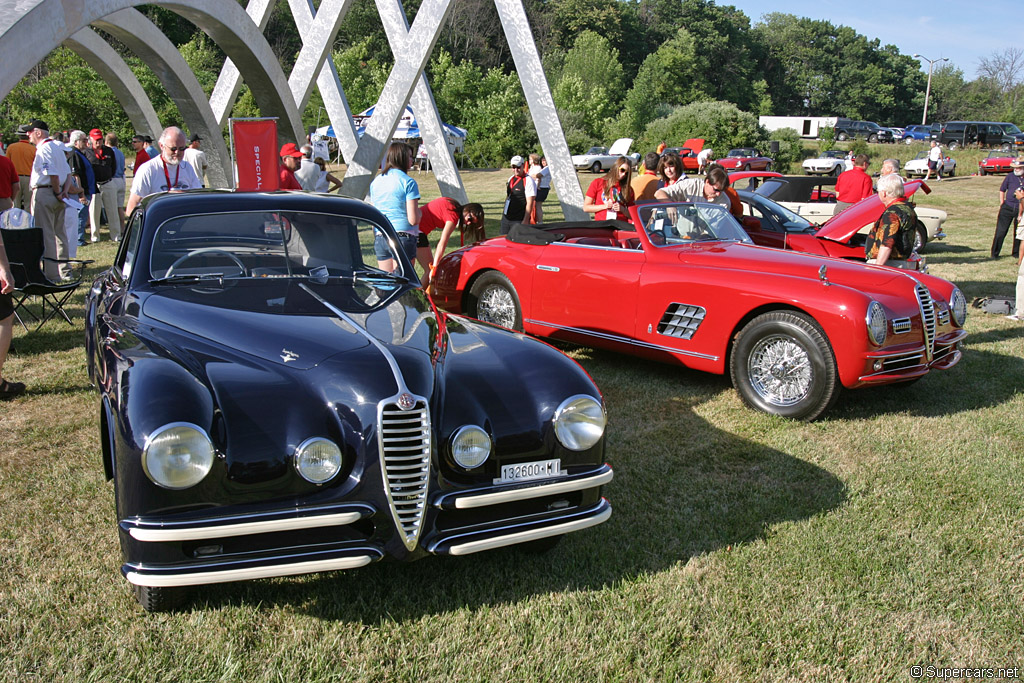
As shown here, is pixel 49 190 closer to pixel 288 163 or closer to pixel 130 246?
pixel 288 163

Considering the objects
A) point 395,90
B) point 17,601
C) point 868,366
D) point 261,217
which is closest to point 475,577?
point 17,601

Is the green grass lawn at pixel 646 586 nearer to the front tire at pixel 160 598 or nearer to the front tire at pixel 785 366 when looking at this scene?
the front tire at pixel 160 598

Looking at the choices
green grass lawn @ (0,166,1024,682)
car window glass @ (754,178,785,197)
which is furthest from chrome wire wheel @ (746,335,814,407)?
car window glass @ (754,178,785,197)

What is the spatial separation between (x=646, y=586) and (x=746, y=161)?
39354mm

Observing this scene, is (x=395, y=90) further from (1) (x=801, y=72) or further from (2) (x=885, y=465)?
(1) (x=801, y=72)

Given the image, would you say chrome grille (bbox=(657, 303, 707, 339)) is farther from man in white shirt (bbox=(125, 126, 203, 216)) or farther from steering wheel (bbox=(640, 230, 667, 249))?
man in white shirt (bbox=(125, 126, 203, 216))

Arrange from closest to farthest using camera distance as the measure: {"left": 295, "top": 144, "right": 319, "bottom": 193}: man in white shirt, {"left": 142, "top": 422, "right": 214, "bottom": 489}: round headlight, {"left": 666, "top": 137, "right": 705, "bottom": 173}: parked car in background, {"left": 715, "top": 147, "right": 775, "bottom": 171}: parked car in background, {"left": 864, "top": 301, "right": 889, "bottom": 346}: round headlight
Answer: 1. {"left": 142, "top": 422, "right": 214, "bottom": 489}: round headlight
2. {"left": 864, "top": 301, "right": 889, "bottom": 346}: round headlight
3. {"left": 295, "top": 144, "right": 319, "bottom": 193}: man in white shirt
4. {"left": 715, "top": 147, "right": 775, "bottom": 171}: parked car in background
5. {"left": 666, "top": 137, "right": 705, "bottom": 173}: parked car in background

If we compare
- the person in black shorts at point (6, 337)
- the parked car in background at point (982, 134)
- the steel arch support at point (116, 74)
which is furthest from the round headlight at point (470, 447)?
the parked car in background at point (982, 134)

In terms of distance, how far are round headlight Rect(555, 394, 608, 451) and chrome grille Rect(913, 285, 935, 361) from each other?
3.41 m

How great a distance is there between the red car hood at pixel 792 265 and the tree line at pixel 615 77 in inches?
1382

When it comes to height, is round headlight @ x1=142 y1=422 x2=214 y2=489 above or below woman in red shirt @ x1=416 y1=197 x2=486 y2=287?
below

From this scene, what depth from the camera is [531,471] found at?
10.8ft

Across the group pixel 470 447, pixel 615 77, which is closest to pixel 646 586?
pixel 470 447

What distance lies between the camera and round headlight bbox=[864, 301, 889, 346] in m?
5.31
